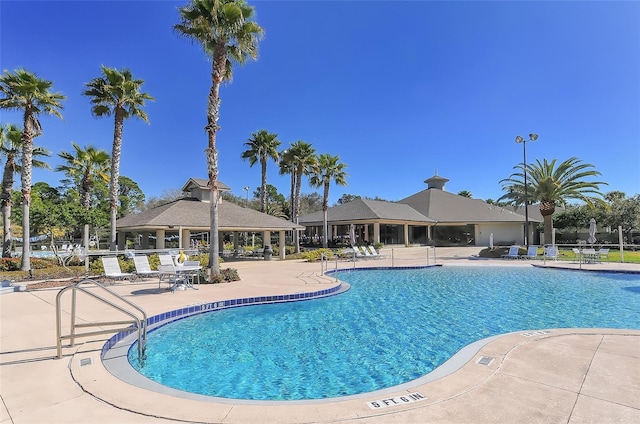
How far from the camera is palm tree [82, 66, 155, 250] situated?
18.9 meters

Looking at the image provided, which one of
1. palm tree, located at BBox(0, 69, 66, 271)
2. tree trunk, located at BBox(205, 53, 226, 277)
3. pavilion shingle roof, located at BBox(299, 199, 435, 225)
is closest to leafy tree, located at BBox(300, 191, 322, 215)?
pavilion shingle roof, located at BBox(299, 199, 435, 225)

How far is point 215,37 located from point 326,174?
19110 mm

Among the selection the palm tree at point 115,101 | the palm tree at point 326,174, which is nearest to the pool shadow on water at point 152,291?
the palm tree at point 115,101

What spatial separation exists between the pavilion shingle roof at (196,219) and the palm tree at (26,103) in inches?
207

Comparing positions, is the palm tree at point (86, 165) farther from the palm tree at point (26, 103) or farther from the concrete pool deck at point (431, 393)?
the concrete pool deck at point (431, 393)

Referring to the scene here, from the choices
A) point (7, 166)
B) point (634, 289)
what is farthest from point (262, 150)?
point (634, 289)

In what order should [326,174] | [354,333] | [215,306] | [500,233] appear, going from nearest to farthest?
1. [354,333]
2. [215,306]
3. [326,174]
4. [500,233]

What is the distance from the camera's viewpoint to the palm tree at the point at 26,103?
15930mm

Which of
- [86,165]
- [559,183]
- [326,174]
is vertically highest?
[326,174]

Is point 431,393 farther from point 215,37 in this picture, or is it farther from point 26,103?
point 26,103

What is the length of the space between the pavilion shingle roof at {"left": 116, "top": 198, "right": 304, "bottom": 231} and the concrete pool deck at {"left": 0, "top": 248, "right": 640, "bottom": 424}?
15156mm

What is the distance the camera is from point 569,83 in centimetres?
1841

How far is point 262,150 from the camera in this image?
31281 mm

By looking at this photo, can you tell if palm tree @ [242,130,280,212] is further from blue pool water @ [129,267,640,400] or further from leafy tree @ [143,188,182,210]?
leafy tree @ [143,188,182,210]
